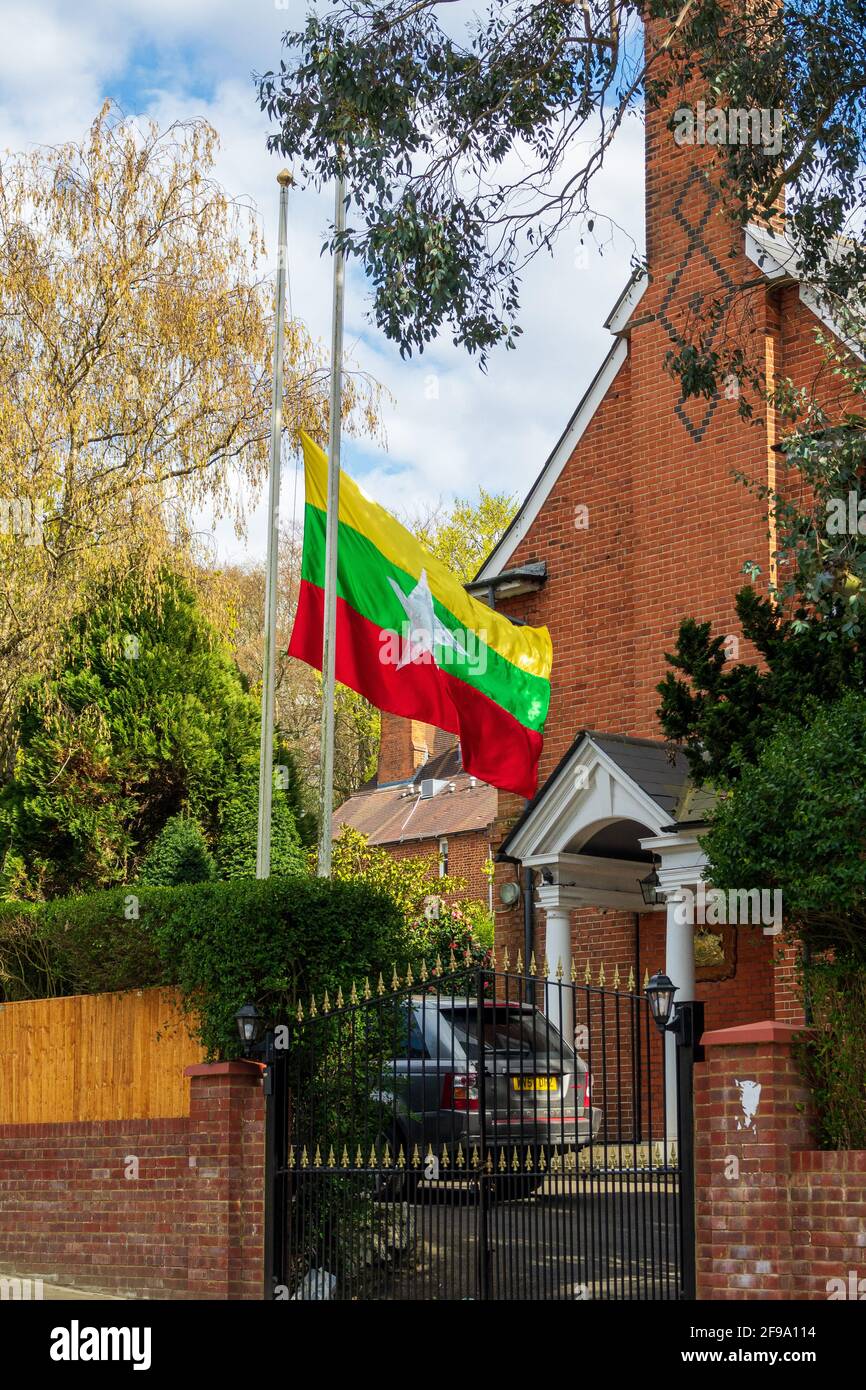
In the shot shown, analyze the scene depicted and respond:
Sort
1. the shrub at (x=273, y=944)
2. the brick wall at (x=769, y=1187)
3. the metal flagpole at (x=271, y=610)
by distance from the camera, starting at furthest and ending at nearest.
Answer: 1. the metal flagpole at (x=271, y=610)
2. the shrub at (x=273, y=944)
3. the brick wall at (x=769, y=1187)

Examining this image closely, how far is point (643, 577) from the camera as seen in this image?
1841 cm

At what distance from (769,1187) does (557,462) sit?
12169 mm

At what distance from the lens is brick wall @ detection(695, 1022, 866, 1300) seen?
8844 millimetres

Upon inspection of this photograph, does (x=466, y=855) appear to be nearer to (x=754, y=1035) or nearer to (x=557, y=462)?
(x=557, y=462)

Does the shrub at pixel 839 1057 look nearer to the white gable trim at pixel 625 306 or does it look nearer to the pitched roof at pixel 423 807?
the white gable trim at pixel 625 306

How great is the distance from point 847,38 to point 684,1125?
8.41 meters

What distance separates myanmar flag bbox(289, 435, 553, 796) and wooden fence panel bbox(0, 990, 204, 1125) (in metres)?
3.79

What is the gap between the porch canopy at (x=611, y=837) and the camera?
50.4 feet

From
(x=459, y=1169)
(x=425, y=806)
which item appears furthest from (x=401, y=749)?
(x=459, y=1169)

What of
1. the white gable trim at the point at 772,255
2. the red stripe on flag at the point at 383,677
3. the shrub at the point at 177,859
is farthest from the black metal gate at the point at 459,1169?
the white gable trim at the point at 772,255

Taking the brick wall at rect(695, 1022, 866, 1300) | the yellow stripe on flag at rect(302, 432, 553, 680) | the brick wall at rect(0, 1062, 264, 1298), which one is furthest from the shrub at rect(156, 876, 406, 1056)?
the yellow stripe on flag at rect(302, 432, 553, 680)

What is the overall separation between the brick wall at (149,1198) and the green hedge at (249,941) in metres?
0.55

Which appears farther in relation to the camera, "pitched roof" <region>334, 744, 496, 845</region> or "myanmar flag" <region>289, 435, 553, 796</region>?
"pitched roof" <region>334, 744, 496, 845</region>

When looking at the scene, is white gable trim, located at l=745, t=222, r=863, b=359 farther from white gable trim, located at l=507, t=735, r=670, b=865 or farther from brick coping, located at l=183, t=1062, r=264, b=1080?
brick coping, located at l=183, t=1062, r=264, b=1080
